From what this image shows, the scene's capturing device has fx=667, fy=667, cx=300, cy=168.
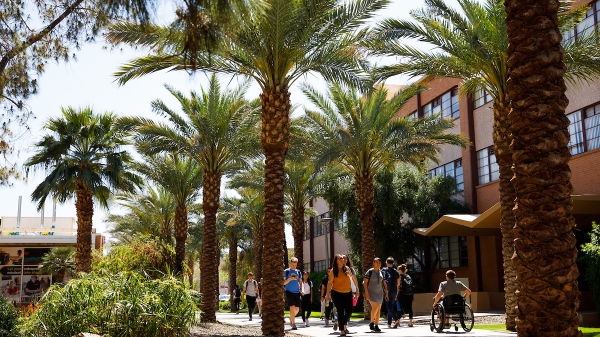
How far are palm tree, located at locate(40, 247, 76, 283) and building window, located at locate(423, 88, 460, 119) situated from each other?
68.4ft

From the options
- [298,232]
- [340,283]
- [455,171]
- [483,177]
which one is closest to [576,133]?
[483,177]

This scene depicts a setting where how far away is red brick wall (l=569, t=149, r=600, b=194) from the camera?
72.2 feet

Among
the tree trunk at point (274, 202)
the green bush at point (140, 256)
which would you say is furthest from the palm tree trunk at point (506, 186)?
the green bush at point (140, 256)

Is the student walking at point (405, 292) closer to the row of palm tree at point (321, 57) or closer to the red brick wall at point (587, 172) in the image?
the row of palm tree at point (321, 57)

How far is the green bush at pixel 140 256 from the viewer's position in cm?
1825

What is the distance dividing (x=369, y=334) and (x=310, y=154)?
9.88 meters

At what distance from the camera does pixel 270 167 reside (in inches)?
632

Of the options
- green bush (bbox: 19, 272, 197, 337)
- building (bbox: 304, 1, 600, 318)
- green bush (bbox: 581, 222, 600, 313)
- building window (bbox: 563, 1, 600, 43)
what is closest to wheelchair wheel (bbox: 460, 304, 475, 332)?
green bush (bbox: 581, 222, 600, 313)

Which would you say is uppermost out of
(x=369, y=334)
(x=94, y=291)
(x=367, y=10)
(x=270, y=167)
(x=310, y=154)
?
(x=367, y=10)

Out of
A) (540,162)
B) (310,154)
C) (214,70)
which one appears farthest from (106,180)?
(540,162)

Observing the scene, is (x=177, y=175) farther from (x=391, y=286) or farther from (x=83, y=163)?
(x=391, y=286)

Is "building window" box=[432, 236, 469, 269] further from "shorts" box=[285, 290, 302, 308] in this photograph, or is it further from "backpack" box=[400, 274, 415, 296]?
"shorts" box=[285, 290, 302, 308]

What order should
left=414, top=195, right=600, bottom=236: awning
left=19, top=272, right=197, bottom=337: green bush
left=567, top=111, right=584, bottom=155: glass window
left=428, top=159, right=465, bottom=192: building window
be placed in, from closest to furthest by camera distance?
left=19, top=272, right=197, bottom=337: green bush < left=414, top=195, right=600, bottom=236: awning < left=567, top=111, right=584, bottom=155: glass window < left=428, top=159, right=465, bottom=192: building window

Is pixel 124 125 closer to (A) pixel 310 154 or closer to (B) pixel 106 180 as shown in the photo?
(B) pixel 106 180
